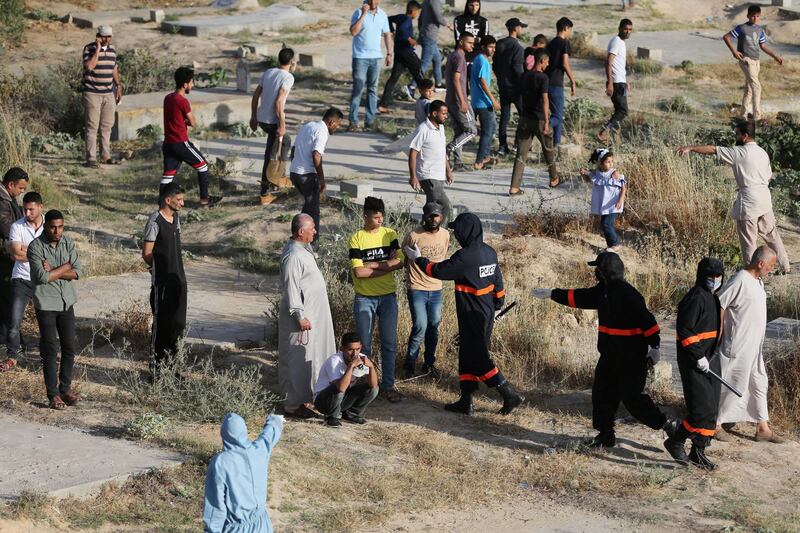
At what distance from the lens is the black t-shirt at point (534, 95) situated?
1382 centimetres

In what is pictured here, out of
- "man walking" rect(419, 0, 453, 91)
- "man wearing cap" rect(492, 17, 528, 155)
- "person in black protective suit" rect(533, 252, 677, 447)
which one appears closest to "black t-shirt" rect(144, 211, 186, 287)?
"person in black protective suit" rect(533, 252, 677, 447)

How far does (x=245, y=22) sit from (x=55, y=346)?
17113 mm

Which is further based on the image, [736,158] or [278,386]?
[736,158]

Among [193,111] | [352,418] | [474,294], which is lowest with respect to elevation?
[352,418]

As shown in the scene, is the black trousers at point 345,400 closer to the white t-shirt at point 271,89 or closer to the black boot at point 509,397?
the black boot at point 509,397

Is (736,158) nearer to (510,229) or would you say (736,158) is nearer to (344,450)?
(510,229)

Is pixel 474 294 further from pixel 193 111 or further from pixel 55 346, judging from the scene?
pixel 193 111

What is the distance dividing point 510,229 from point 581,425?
425cm

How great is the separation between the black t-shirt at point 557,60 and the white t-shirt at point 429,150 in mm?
4035

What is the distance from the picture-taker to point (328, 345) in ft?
29.5

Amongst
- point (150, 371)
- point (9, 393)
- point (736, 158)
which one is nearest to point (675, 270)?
point (736, 158)

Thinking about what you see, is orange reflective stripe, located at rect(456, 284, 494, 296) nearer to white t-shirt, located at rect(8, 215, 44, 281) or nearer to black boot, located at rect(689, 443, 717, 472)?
black boot, located at rect(689, 443, 717, 472)

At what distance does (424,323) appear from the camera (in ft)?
31.3

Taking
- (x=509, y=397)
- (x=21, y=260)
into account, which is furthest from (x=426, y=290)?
(x=21, y=260)
